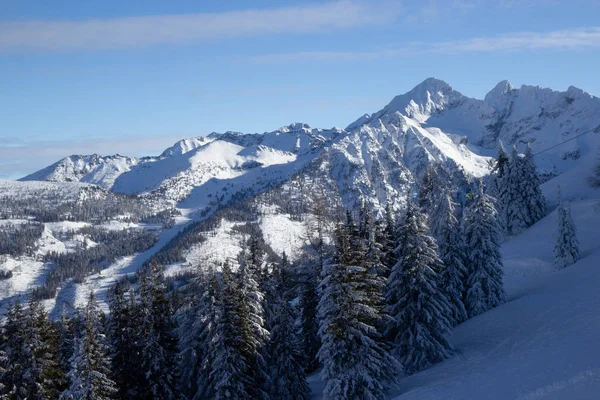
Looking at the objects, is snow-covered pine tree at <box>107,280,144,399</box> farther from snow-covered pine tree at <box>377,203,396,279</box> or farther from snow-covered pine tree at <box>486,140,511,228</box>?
snow-covered pine tree at <box>486,140,511,228</box>

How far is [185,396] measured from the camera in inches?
1310

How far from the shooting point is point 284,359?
110ft

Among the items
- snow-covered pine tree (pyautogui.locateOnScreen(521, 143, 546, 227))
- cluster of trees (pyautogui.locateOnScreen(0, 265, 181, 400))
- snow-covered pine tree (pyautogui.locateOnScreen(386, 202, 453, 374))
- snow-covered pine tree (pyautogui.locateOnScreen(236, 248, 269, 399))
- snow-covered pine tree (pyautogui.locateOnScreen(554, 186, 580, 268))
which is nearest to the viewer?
cluster of trees (pyautogui.locateOnScreen(0, 265, 181, 400))

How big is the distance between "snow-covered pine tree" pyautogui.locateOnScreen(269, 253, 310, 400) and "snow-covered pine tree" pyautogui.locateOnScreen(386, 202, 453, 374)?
763cm

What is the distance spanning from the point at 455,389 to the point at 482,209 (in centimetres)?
2029

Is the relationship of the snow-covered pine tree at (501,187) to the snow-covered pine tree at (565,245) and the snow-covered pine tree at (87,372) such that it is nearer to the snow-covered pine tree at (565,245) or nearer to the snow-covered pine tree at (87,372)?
the snow-covered pine tree at (565,245)

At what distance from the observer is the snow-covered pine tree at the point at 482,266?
3891 cm

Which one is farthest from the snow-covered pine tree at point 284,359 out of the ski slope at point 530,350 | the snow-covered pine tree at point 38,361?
the snow-covered pine tree at point 38,361

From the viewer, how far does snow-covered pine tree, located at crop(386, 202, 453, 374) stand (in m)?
29.6

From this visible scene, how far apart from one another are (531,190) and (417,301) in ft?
164

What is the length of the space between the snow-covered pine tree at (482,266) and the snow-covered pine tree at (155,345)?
26.1 meters

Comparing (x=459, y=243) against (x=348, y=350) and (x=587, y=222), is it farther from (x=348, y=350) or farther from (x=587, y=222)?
(x=587, y=222)

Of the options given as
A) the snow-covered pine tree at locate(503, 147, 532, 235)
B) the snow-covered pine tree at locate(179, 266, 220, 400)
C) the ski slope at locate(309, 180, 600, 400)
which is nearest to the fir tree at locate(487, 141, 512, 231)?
the snow-covered pine tree at locate(503, 147, 532, 235)

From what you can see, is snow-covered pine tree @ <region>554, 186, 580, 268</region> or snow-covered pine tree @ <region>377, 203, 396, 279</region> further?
snow-covered pine tree @ <region>554, 186, 580, 268</region>
